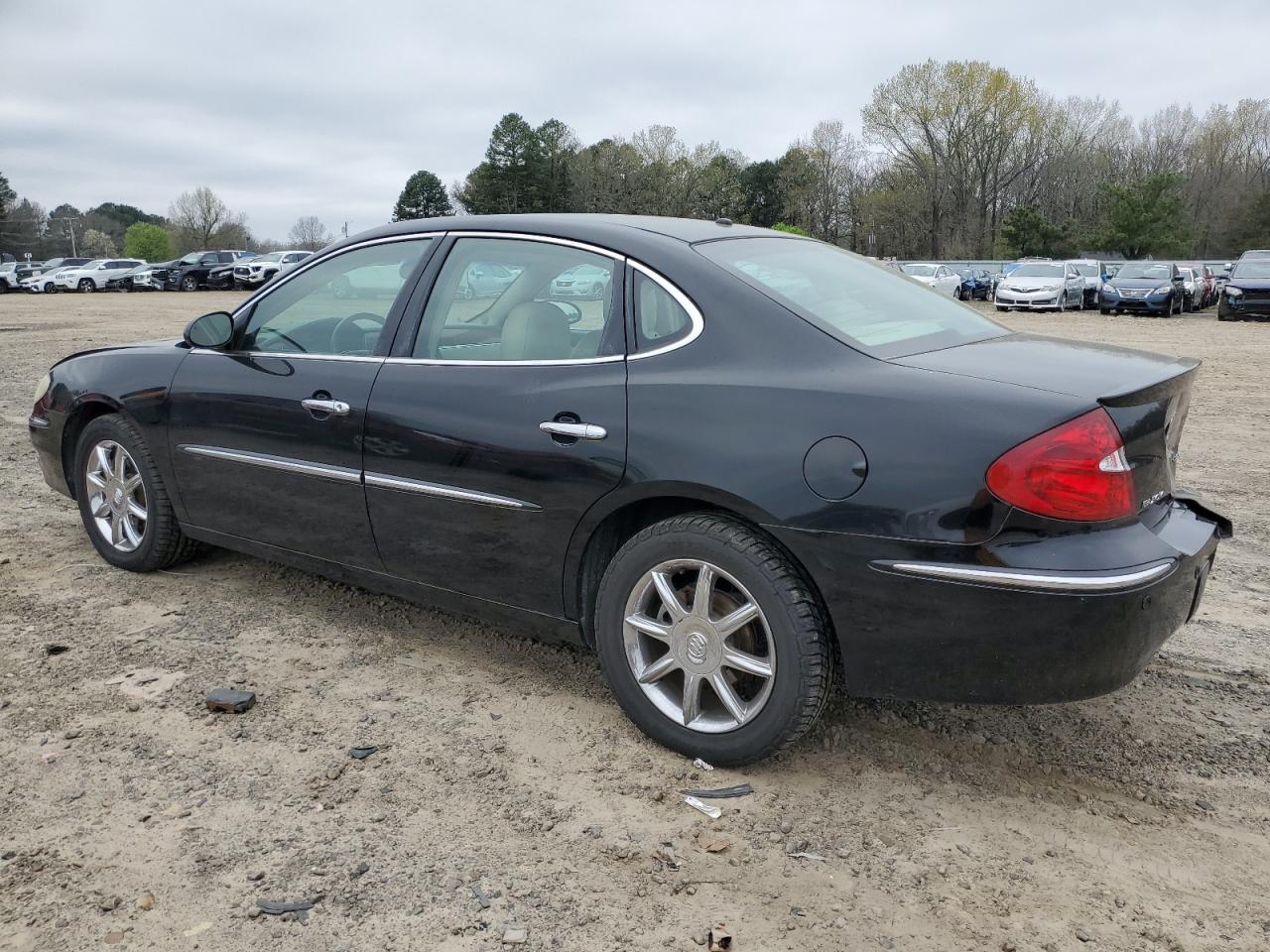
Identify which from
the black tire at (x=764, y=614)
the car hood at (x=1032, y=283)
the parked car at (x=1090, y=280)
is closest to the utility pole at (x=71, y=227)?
the car hood at (x=1032, y=283)

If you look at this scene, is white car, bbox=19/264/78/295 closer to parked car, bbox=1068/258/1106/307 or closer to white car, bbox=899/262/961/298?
white car, bbox=899/262/961/298

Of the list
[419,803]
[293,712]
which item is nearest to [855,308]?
[419,803]

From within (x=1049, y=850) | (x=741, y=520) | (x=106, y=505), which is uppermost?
(x=741, y=520)

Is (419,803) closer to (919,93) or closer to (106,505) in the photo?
(106,505)

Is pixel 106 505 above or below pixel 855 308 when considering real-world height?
below

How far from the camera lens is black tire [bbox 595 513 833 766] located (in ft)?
9.16

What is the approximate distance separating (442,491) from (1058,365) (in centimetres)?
193

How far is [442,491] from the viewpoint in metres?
3.43

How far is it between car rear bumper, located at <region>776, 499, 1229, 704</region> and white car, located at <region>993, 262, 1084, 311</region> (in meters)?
29.7

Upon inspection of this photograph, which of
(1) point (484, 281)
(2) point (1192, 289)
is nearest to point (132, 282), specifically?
(2) point (1192, 289)

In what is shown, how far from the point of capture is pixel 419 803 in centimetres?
284

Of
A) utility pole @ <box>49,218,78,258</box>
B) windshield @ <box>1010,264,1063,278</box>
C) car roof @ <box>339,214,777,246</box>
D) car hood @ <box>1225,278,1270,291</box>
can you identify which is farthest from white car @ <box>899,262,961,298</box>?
utility pole @ <box>49,218,78,258</box>

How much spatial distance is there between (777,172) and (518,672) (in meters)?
78.6

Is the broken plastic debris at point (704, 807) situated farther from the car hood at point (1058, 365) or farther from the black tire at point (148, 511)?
the black tire at point (148, 511)
